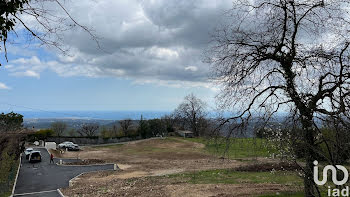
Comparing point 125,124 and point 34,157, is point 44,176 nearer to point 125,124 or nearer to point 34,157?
point 34,157

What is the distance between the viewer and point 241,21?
8.63 meters

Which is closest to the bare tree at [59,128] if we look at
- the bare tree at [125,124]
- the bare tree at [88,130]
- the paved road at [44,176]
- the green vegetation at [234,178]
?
the bare tree at [88,130]

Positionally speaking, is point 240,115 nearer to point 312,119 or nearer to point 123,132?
point 312,119

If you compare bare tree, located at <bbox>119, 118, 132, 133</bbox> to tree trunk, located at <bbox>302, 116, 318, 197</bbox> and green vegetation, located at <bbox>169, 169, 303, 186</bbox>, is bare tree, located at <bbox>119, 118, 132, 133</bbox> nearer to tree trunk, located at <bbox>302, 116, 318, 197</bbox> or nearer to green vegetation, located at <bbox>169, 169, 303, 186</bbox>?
green vegetation, located at <bbox>169, 169, 303, 186</bbox>

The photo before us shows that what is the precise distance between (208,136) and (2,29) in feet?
21.9

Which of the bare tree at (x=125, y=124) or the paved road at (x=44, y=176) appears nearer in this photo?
the paved road at (x=44, y=176)

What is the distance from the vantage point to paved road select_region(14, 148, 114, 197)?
19312mm

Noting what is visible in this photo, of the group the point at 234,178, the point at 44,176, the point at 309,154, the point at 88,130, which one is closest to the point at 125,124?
the point at 88,130

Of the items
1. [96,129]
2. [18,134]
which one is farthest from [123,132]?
[18,134]

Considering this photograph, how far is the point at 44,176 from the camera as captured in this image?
24.3 m

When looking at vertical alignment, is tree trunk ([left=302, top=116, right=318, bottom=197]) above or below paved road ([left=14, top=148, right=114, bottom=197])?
above

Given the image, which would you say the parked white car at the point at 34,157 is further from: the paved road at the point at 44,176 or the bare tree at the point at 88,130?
the bare tree at the point at 88,130

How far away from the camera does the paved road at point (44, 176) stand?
19.3 metres

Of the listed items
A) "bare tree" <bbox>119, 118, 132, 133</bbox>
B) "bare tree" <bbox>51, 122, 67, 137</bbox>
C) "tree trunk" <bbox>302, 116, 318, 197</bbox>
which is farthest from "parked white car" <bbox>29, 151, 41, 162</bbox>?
"bare tree" <bbox>51, 122, 67, 137</bbox>
